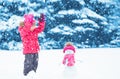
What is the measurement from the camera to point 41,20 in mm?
7641

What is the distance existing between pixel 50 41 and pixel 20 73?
16.3 feet

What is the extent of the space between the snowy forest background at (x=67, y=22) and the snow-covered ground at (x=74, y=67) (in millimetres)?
468

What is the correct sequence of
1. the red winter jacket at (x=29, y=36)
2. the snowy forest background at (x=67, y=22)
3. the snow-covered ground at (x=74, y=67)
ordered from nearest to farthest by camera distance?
the red winter jacket at (x=29, y=36) → the snow-covered ground at (x=74, y=67) → the snowy forest background at (x=67, y=22)

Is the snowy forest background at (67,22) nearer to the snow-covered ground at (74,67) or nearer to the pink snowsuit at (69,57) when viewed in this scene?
the snow-covered ground at (74,67)

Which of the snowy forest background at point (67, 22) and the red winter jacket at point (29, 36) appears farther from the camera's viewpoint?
the snowy forest background at point (67, 22)

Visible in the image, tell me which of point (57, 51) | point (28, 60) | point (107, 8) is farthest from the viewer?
point (107, 8)

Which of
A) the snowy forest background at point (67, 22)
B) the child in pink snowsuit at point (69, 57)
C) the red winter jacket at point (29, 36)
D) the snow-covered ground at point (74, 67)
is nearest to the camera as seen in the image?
the red winter jacket at point (29, 36)

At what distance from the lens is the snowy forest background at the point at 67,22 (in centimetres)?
1341

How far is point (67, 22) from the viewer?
44.6ft

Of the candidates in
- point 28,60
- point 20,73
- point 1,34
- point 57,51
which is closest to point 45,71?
point 20,73

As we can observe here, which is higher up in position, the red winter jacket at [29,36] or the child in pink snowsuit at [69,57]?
the red winter jacket at [29,36]

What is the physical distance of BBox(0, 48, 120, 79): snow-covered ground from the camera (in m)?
8.20

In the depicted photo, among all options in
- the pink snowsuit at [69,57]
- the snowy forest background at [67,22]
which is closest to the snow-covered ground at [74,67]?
the pink snowsuit at [69,57]

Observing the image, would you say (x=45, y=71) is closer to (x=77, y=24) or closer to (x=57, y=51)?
(x=57, y=51)
